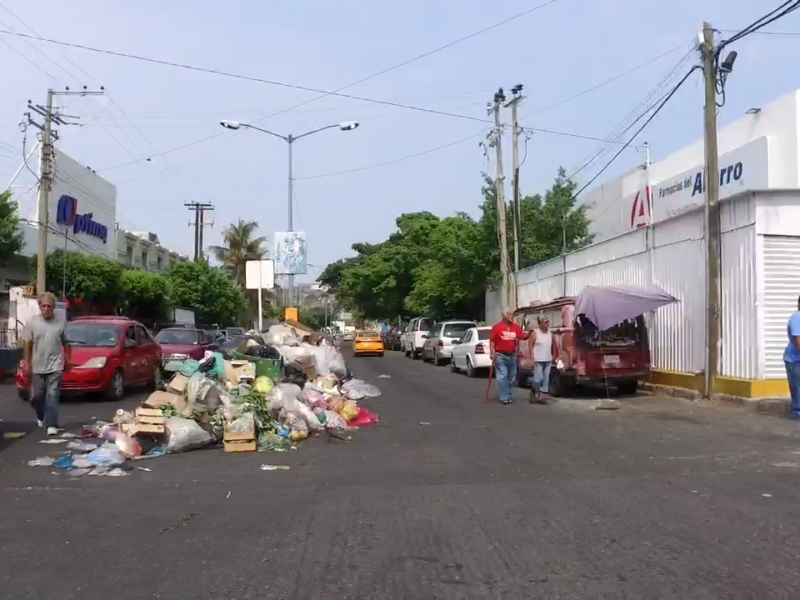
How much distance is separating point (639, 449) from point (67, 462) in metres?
6.42

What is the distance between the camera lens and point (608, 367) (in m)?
16.1

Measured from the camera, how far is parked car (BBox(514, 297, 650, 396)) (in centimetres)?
1606

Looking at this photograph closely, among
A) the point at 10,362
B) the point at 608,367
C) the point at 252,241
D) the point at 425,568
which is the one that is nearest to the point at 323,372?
the point at 608,367

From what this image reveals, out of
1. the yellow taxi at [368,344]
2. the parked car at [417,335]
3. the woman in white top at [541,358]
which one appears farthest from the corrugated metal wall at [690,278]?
the yellow taxi at [368,344]

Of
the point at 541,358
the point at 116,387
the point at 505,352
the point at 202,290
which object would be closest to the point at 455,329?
the point at 541,358

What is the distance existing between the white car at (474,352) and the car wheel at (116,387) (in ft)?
35.2

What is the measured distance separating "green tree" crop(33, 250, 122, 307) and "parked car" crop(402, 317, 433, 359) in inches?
545

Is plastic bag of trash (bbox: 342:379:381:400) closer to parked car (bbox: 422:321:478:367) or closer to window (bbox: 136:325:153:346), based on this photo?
window (bbox: 136:325:153:346)

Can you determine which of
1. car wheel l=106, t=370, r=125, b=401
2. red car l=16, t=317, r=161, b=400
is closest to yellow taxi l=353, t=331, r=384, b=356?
red car l=16, t=317, r=161, b=400

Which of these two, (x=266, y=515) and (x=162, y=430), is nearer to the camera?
(x=266, y=515)

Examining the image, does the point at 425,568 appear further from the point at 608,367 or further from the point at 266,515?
the point at 608,367

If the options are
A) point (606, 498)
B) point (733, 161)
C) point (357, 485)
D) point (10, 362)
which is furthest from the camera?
point (733, 161)

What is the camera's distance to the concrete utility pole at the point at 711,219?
603 inches

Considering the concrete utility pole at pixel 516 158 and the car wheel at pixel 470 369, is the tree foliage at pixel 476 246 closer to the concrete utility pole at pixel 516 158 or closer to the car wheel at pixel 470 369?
the concrete utility pole at pixel 516 158
